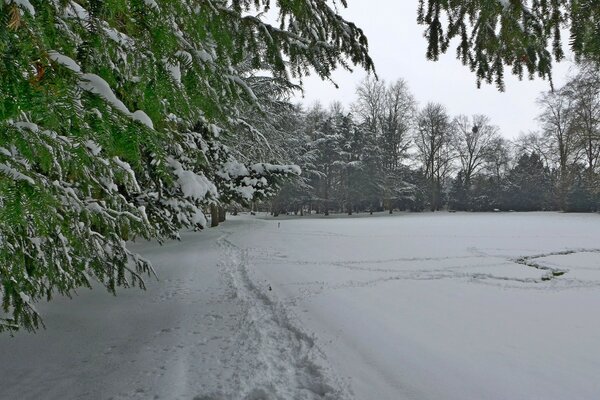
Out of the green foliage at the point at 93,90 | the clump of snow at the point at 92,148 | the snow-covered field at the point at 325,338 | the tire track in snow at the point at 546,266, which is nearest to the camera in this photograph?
the green foliage at the point at 93,90

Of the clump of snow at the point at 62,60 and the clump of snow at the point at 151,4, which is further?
the clump of snow at the point at 151,4

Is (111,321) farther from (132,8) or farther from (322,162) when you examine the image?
(322,162)

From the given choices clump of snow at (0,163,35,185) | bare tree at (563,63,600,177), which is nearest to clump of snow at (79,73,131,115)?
clump of snow at (0,163,35,185)

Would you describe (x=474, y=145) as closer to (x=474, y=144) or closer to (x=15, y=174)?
(x=474, y=144)

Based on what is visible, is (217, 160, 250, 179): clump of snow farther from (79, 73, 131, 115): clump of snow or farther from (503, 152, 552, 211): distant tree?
(503, 152, 552, 211): distant tree

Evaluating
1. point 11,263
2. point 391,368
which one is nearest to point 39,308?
point 11,263

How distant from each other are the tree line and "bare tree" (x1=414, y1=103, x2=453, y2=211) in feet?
0.36

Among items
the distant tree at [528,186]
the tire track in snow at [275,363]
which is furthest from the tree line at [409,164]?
the tire track in snow at [275,363]

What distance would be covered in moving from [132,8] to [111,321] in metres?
4.07

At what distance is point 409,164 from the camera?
41.9 meters

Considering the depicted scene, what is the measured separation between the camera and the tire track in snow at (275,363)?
2.76 meters

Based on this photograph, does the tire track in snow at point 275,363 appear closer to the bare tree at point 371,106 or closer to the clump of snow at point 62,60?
the clump of snow at point 62,60

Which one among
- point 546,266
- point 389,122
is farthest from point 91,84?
point 389,122

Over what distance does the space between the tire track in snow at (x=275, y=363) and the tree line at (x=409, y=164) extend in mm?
28949
